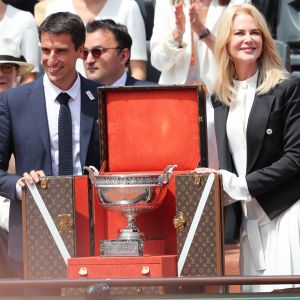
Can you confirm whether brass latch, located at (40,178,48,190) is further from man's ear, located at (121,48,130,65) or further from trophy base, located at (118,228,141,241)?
man's ear, located at (121,48,130,65)

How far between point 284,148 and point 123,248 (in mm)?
1161

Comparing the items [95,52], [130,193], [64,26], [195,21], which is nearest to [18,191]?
[130,193]

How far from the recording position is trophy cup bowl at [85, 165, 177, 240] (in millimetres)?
6668

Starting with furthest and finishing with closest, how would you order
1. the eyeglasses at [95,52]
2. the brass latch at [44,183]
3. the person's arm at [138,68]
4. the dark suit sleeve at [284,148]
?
the person's arm at [138,68], the eyeglasses at [95,52], the dark suit sleeve at [284,148], the brass latch at [44,183]

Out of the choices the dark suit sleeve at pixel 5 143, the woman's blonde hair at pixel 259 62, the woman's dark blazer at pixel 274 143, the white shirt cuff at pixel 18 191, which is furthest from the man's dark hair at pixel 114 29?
the white shirt cuff at pixel 18 191

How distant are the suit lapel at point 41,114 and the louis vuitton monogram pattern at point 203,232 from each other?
90 cm

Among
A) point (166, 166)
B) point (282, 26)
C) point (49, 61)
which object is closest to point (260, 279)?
point (166, 166)

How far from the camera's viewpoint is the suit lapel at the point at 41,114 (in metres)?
7.23

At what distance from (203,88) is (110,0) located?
2.72 metres

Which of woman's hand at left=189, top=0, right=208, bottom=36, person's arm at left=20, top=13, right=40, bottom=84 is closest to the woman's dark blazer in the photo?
woman's hand at left=189, top=0, right=208, bottom=36

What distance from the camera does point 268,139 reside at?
23.4ft

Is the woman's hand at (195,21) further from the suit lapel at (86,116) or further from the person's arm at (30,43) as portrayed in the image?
the person's arm at (30,43)

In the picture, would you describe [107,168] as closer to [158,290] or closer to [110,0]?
[158,290]

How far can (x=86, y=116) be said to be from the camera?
290 inches
